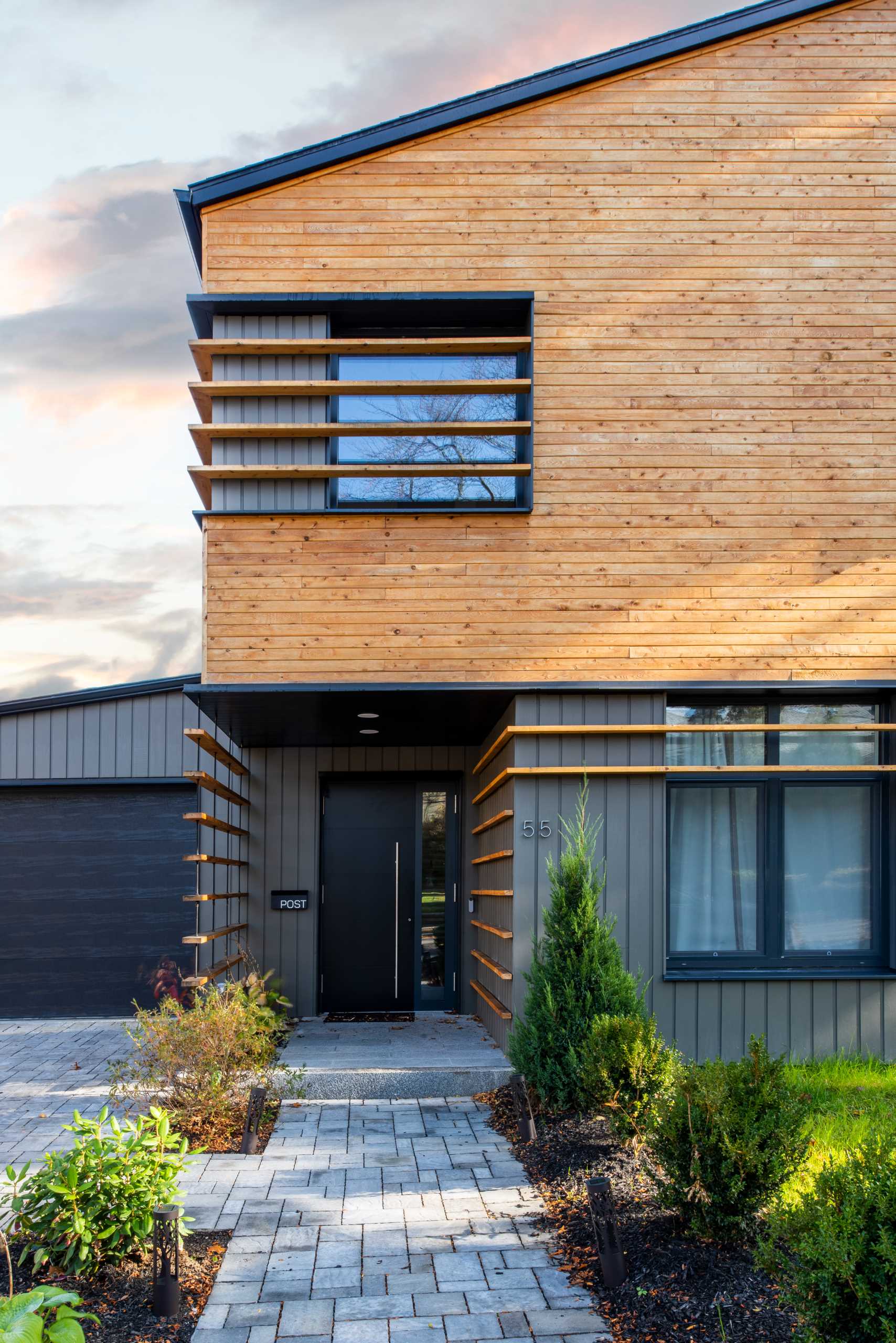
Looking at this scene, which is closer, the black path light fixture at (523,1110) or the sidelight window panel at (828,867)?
the black path light fixture at (523,1110)

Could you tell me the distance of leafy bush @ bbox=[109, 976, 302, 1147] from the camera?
243 inches

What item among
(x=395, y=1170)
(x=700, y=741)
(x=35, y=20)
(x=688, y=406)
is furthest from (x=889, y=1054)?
(x=35, y=20)

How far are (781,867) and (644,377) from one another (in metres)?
3.91

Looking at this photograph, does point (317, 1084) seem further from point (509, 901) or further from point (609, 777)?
point (609, 777)

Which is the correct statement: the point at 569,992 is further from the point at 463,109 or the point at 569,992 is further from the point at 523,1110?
the point at 463,109

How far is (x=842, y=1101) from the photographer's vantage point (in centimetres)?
640

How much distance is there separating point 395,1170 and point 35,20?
11.8 meters

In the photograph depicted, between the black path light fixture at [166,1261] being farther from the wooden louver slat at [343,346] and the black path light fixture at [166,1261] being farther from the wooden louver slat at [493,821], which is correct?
the wooden louver slat at [343,346]

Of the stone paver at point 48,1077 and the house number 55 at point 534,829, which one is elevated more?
the house number 55 at point 534,829

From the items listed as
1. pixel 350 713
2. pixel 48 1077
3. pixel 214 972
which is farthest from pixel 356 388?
pixel 48 1077

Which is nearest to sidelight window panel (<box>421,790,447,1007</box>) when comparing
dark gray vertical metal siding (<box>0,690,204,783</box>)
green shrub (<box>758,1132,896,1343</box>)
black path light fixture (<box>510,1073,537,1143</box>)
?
dark gray vertical metal siding (<box>0,690,204,783</box>)

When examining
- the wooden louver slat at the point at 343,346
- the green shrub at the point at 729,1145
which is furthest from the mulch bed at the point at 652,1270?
the wooden louver slat at the point at 343,346

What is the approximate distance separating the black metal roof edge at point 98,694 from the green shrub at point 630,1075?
6.21 meters

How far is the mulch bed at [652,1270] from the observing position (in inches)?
143
